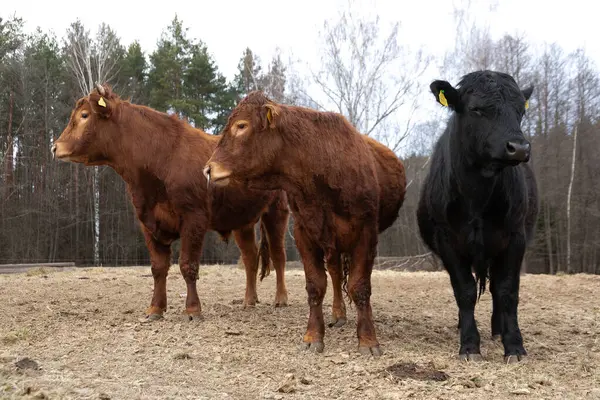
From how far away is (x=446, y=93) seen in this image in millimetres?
4336

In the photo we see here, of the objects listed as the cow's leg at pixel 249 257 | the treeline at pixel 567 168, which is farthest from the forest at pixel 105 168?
the cow's leg at pixel 249 257

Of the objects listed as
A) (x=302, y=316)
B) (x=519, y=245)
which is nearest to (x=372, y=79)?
(x=302, y=316)

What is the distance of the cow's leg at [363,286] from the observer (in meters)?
4.45

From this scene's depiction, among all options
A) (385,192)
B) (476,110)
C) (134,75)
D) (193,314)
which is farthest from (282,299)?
(134,75)

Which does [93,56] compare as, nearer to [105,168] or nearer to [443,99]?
[105,168]

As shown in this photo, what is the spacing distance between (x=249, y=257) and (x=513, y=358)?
4.40m

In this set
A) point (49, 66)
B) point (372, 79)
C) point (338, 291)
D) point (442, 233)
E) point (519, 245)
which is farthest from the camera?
point (49, 66)

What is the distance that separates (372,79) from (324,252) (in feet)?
55.9

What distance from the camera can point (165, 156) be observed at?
607 centimetres

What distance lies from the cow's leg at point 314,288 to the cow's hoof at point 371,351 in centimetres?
36

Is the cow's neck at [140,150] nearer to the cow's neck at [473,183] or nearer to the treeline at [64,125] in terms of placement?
the cow's neck at [473,183]

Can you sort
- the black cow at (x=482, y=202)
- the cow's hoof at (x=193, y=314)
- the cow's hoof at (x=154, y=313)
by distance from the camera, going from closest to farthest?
1. the black cow at (x=482, y=202)
2. the cow's hoof at (x=193, y=314)
3. the cow's hoof at (x=154, y=313)

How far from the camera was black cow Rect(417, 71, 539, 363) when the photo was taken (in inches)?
161

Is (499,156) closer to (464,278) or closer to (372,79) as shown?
(464,278)
